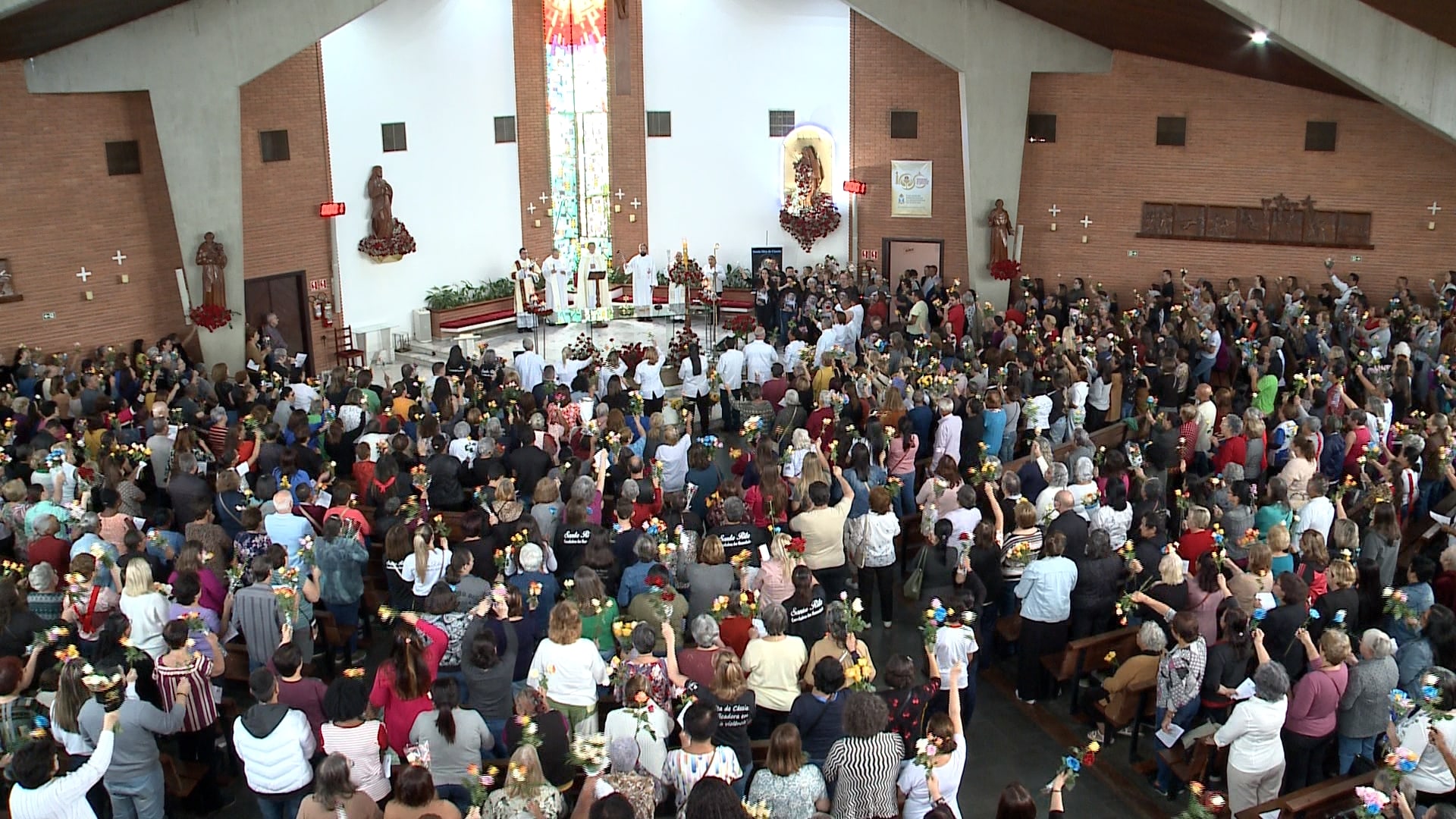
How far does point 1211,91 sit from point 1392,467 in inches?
460

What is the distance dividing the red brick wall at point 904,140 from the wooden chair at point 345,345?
9754mm

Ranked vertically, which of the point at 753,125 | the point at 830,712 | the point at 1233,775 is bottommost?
the point at 1233,775

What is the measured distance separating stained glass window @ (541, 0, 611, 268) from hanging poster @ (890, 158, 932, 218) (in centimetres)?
561

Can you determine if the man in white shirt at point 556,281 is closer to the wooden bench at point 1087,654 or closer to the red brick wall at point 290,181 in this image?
the red brick wall at point 290,181

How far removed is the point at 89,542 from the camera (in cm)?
860

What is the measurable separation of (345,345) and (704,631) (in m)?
15.8

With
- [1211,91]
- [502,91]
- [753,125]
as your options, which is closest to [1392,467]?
[1211,91]

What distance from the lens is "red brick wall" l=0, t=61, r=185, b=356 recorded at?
16750 mm

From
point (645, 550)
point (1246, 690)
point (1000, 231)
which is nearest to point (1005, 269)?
point (1000, 231)

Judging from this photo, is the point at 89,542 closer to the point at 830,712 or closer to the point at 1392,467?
the point at 830,712

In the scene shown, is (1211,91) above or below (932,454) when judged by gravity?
above

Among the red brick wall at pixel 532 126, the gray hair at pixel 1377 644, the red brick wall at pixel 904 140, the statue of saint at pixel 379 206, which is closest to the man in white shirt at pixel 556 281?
the red brick wall at pixel 532 126

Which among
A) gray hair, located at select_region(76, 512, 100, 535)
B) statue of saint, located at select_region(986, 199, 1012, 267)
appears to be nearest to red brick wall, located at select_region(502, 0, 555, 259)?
statue of saint, located at select_region(986, 199, 1012, 267)

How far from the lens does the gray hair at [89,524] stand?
9.23m
